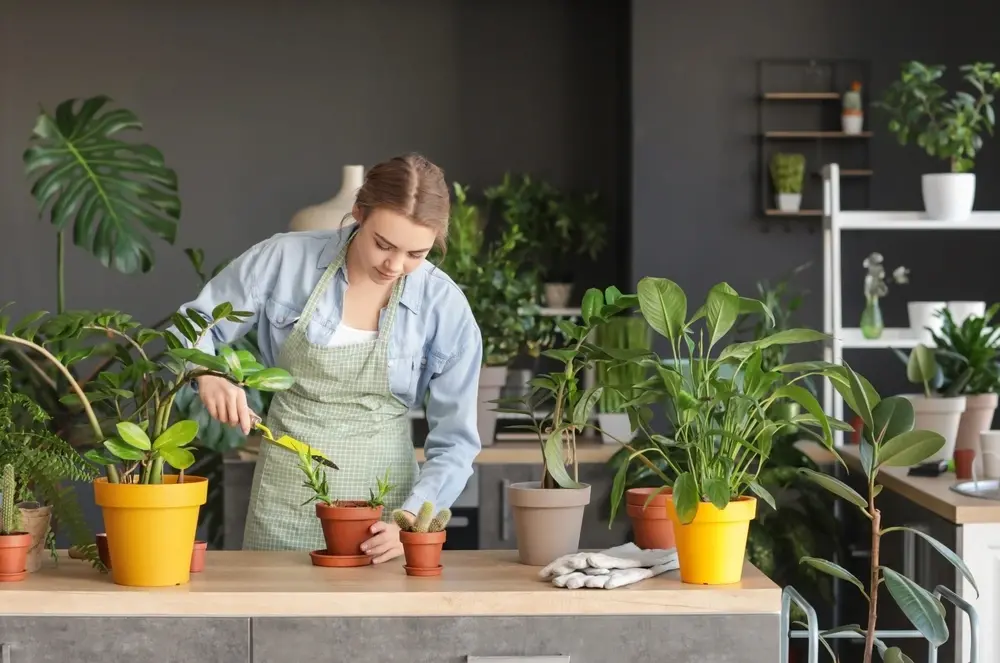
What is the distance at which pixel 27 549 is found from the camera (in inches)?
75.0

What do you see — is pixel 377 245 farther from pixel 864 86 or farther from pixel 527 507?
pixel 864 86

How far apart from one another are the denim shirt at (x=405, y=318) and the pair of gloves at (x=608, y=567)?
510mm

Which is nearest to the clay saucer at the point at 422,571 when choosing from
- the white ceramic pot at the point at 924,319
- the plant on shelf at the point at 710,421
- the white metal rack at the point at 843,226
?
the plant on shelf at the point at 710,421

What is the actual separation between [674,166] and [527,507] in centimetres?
367

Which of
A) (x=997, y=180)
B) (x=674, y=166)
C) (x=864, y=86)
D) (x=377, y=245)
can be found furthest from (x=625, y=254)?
(x=377, y=245)

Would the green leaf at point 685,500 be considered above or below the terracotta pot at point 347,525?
above

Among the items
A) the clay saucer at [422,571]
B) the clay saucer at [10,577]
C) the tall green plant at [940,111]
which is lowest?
the clay saucer at [422,571]

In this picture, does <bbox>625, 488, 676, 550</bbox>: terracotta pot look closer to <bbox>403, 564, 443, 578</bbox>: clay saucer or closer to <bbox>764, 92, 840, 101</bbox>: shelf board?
<bbox>403, 564, 443, 578</bbox>: clay saucer

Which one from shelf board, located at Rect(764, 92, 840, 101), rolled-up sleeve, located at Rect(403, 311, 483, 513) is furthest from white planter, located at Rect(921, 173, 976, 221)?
rolled-up sleeve, located at Rect(403, 311, 483, 513)

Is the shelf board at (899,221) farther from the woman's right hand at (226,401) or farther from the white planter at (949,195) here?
the woman's right hand at (226,401)

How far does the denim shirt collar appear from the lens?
2432 mm

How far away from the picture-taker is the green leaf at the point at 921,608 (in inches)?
70.8

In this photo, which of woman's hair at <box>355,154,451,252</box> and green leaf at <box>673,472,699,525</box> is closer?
green leaf at <box>673,472,699,525</box>

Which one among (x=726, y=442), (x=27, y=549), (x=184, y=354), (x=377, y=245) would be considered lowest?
(x=27, y=549)
